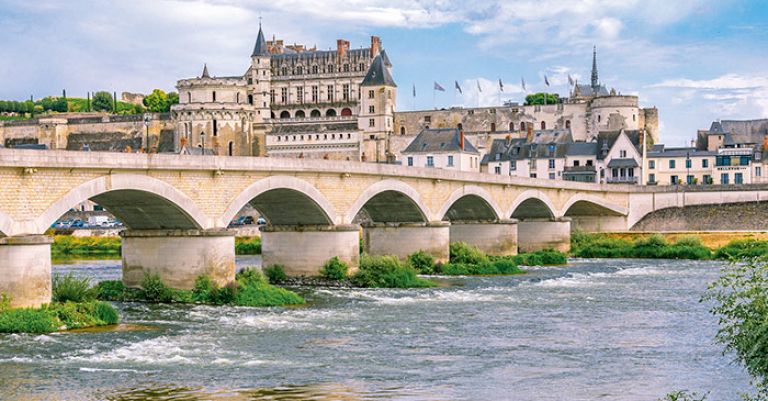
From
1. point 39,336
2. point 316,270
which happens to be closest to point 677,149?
point 316,270

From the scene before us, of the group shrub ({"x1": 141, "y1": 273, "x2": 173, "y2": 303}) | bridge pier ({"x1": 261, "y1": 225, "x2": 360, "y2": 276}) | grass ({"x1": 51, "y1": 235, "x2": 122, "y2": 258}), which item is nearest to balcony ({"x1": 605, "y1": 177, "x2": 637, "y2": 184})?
grass ({"x1": 51, "y1": 235, "x2": 122, "y2": 258})

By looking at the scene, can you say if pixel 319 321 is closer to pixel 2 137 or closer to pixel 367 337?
pixel 367 337

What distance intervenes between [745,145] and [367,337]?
66007mm

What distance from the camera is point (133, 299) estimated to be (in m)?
28.6

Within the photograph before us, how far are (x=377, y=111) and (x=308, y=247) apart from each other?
7531 cm

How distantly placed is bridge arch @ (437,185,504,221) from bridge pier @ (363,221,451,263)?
2110 millimetres

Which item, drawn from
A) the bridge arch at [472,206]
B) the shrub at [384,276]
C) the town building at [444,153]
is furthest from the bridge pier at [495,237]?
the town building at [444,153]

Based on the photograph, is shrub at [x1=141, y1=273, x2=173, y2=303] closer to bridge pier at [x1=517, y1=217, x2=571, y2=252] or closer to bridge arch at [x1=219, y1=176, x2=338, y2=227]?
bridge arch at [x1=219, y1=176, x2=338, y2=227]

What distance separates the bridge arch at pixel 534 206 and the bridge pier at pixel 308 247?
1534 cm

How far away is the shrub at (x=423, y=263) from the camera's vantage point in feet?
131

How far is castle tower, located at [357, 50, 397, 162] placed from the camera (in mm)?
107500

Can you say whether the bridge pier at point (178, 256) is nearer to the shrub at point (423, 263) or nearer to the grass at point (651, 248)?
the shrub at point (423, 263)

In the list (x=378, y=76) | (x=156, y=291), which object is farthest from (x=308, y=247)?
(x=378, y=76)

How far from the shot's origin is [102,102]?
147 meters
